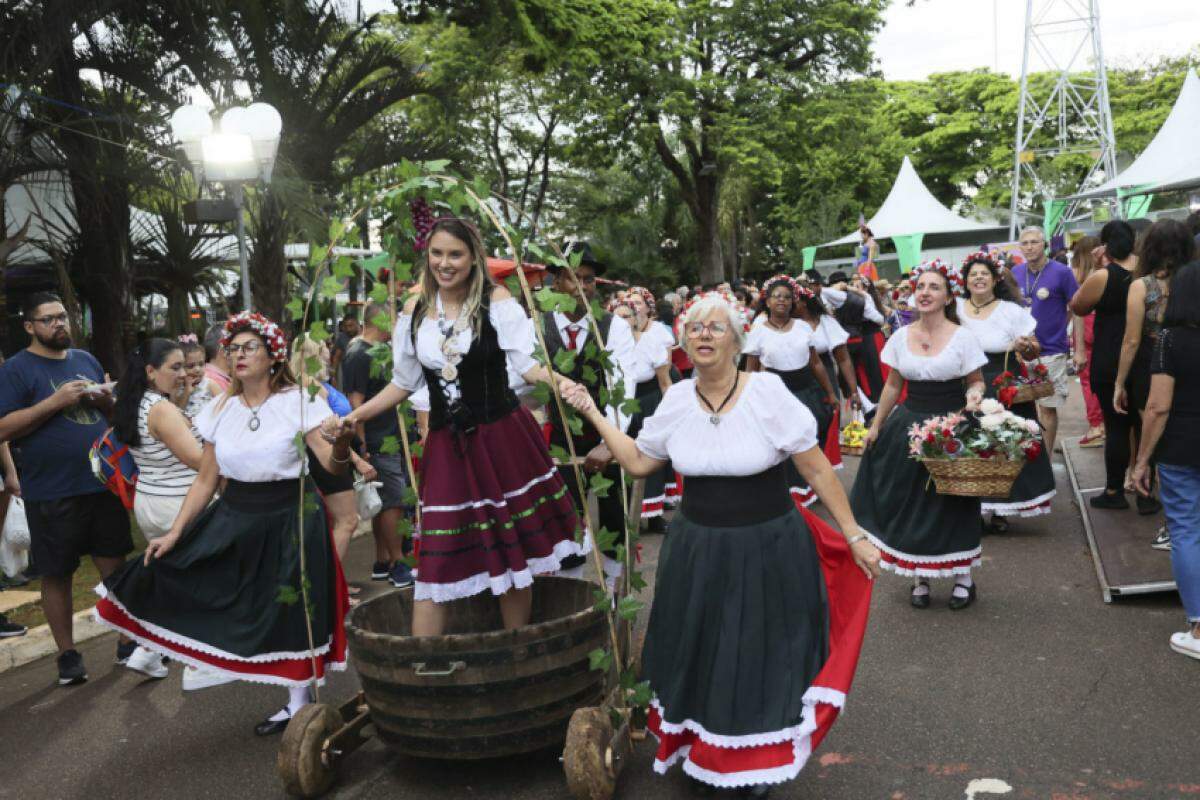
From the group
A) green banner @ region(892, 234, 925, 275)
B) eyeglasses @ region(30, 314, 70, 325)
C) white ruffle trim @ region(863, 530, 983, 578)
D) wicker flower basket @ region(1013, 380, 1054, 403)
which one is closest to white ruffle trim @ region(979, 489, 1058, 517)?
wicker flower basket @ region(1013, 380, 1054, 403)

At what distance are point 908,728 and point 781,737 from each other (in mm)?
1120

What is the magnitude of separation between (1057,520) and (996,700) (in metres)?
3.89

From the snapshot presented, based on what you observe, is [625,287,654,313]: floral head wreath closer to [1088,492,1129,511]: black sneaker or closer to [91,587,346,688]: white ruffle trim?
[1088,492,1129,511]: black sneaker

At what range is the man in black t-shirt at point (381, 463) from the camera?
26.5 feet

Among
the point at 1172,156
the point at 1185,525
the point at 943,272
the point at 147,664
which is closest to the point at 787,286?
the point at 943,272

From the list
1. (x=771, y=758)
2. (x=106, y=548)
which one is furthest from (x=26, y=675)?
(x=771, y=758)

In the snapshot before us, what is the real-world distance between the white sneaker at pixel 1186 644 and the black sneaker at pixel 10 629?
21.9ft

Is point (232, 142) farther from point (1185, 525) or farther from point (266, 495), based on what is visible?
point (1185, 525)

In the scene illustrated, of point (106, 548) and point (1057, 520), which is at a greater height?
point (106, 548)

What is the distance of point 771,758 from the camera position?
3832 mm

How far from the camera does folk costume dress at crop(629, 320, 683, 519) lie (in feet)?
28.2

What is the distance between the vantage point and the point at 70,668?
20.0ft

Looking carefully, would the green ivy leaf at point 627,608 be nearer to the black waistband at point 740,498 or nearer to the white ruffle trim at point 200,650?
A: the black waistband at point 740,498

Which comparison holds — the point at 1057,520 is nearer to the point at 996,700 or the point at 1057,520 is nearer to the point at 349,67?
the point at 996,700
